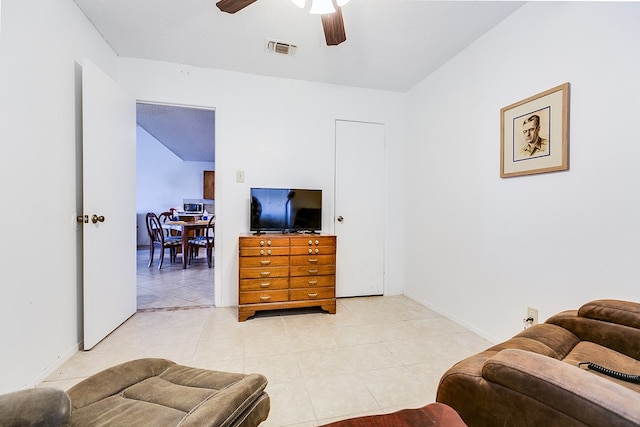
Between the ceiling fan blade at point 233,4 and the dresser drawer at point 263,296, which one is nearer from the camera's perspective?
the ceiling fan blade at point 233,4

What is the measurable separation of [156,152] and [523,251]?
8.15 metres

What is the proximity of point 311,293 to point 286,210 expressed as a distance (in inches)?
35.6

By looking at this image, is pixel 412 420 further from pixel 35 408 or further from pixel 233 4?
pixel 233 4

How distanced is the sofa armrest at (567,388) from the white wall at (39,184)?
89.0 inches

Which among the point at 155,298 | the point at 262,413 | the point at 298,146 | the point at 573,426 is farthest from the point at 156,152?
the point at 573,426

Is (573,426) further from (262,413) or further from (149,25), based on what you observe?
(149,25)

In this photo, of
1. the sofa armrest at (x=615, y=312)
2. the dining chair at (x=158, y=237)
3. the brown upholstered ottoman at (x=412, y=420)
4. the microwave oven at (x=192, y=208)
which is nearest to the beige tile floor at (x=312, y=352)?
the brown upholstered ottoman at (x=412, y=420)

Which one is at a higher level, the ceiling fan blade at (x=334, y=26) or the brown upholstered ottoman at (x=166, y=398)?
the ceiling fan blade at (x=334, y=26)

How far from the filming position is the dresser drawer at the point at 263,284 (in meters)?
2.56

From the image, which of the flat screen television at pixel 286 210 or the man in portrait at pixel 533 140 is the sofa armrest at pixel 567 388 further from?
the flat screen television at pixel 286 210

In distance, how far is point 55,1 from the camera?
5.83ft

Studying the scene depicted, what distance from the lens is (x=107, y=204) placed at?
7.27 feet

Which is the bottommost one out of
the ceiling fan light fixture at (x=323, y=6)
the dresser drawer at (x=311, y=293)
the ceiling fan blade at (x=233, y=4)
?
the dresser drawer at (x=311, y=293)

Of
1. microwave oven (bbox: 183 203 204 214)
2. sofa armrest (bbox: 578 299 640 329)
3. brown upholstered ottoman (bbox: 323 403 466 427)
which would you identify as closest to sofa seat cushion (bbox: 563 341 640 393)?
sofa armrest (bbox: 578 299 640 329)
